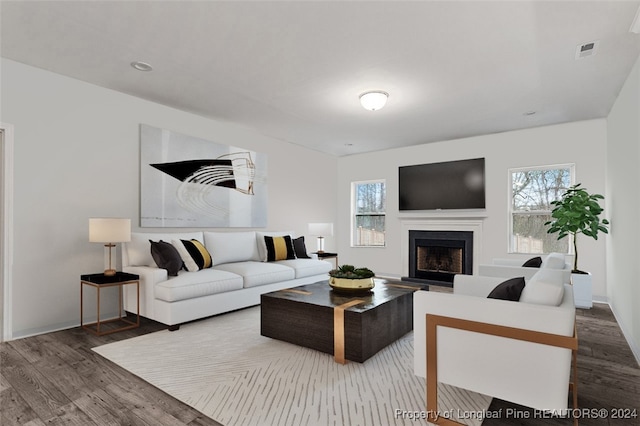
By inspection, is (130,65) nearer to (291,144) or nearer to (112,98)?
(112,98)

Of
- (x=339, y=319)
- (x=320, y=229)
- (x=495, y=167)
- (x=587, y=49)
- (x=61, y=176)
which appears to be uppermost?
(x=587, y=49)

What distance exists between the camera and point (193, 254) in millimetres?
4020

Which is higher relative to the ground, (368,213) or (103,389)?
(368,213)

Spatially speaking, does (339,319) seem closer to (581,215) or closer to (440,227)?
(581,215)

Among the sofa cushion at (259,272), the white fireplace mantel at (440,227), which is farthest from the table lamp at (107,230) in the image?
the white fireplace mantel at (440,227)

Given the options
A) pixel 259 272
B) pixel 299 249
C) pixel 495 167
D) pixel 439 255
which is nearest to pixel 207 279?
pixel 259 272

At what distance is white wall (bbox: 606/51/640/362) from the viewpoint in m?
3.00

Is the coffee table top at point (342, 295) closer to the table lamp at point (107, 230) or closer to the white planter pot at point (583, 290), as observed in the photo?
the table lamp at point (107, 230)

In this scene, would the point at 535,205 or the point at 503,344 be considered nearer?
the point at 503,344

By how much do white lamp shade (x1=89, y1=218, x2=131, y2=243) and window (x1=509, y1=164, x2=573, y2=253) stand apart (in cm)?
548

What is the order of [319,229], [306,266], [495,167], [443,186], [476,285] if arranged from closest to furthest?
[476,285], [306,266], [495,167], [443,186], [319,229]

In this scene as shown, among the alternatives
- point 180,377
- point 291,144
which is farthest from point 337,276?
point 291,144

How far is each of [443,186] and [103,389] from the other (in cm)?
562

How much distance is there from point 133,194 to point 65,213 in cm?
73
